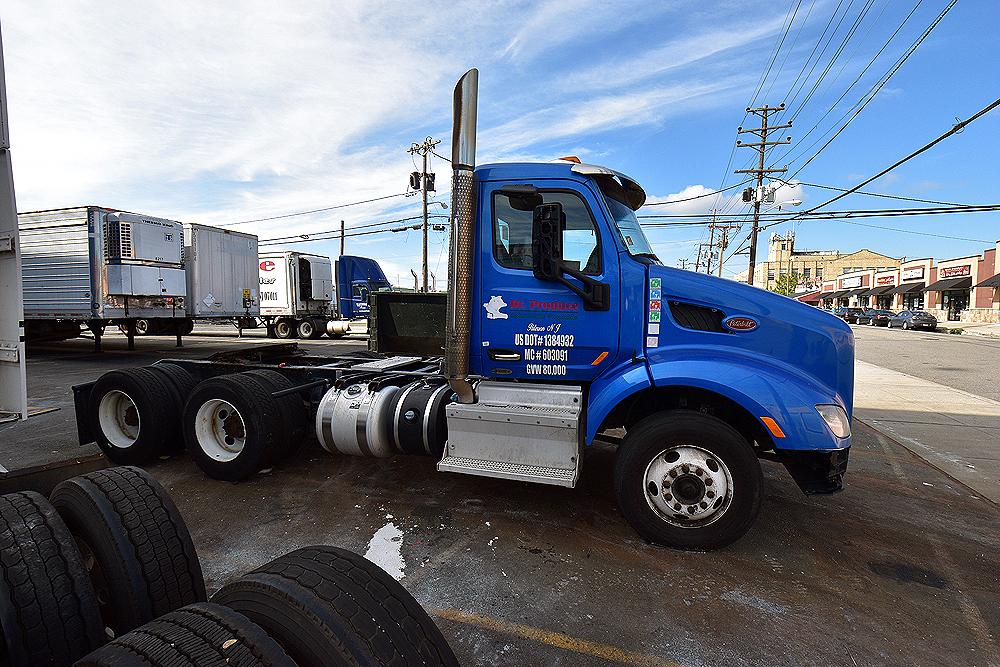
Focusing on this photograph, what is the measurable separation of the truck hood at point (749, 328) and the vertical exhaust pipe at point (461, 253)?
142 cm

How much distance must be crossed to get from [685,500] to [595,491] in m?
1.24

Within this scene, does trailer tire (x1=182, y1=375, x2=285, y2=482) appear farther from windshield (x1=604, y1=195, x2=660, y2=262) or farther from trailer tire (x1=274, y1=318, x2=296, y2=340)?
trailer tire (x1=274, y1=318, x2=296, y2=340)

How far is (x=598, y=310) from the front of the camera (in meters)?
4.01

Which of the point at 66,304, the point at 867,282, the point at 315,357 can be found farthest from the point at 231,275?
the point at 867,282

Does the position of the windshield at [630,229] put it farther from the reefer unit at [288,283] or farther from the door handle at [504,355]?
the reefer unit at [288,283]

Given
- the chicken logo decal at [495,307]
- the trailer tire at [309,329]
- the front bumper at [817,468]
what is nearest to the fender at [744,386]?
the front bumper at [817,468]

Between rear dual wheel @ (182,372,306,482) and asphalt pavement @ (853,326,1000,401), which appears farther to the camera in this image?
asphalt pavement @ (853,326,1000,401)

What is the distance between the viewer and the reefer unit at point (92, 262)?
12.4 metres

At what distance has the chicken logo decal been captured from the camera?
4180 millimetres

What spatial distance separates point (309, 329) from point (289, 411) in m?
17.9

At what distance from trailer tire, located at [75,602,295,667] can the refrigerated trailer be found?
13944 millimetres

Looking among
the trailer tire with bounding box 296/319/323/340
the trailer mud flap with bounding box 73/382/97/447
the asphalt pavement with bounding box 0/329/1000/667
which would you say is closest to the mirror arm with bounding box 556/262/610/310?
the asphalt pavement with bounding box 0/329/1000/667

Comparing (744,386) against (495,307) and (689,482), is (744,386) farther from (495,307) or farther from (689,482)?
(495,307)

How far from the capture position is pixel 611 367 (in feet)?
13.4
